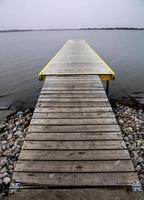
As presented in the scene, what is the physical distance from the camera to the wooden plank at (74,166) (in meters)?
2.43

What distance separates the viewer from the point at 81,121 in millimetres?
3592

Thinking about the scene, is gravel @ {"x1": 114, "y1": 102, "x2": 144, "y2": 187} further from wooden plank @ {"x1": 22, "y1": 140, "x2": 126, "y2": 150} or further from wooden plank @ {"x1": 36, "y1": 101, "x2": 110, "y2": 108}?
wooden plank @ {"x1": 36, "y1": 101, "x2": 110, "y2": 108}

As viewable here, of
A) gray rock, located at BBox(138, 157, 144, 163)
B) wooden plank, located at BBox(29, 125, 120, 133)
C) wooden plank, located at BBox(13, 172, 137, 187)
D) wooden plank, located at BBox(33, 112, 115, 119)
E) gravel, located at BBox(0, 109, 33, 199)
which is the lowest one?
gravel, located at BBox(0, 109, 33, 199)

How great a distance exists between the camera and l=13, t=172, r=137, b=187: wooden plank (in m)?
2.25

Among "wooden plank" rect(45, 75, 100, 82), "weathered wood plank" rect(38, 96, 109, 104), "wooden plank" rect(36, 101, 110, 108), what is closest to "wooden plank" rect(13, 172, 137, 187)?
"wooden plank" rect(36, 101, 110, 108)

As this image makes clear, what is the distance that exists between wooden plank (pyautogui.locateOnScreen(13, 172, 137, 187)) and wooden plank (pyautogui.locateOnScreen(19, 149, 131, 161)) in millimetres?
288

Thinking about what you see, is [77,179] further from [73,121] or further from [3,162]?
[3,162]

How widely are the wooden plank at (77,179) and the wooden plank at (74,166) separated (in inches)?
2.4

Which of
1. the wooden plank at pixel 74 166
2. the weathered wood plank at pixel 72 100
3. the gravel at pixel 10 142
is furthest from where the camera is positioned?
the weathered wood plank at pixel 72 100

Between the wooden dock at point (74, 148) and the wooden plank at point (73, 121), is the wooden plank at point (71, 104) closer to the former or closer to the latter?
the wooden dock at point (74, 148)

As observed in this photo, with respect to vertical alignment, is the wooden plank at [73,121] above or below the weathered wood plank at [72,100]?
below

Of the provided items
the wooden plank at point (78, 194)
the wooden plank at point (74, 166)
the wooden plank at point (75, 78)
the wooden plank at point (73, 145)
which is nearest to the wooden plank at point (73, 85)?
the wooden plank at point (75, 78)

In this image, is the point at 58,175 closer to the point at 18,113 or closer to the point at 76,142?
the point at 76,142

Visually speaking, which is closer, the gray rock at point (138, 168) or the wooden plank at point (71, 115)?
the gray rock at point (138, 168)
